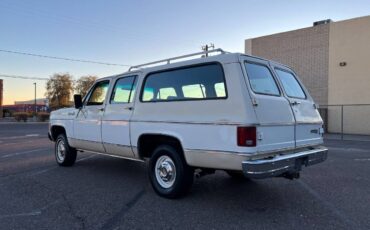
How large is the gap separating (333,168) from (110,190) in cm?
538

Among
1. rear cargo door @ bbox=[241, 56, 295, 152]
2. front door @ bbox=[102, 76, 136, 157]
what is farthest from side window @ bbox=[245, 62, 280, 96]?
front door @ bbox=[102, 76, 136, 157]

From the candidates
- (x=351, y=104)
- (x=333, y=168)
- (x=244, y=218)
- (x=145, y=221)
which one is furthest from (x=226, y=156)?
Result: (x=351, y=104)

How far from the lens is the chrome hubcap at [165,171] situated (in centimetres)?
552

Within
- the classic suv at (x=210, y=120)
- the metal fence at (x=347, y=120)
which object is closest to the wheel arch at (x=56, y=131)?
the classic suv at (x=210, y=120)

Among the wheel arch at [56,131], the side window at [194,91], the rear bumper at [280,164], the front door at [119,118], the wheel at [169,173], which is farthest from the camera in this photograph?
the wheel arch at [56,131]

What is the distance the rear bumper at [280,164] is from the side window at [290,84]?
0.99 meters

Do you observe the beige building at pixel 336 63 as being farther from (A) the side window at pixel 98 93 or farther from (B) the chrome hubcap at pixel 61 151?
(B) the chrome hubcap at pixel 61 151

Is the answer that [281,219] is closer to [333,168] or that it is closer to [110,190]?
[110,190]

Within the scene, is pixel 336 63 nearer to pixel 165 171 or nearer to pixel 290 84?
pixel 290 84

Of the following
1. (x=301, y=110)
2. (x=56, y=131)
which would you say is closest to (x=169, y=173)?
(x=301, y=110)

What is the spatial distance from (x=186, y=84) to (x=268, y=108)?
4.51ft

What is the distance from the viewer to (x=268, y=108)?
4.81 metres

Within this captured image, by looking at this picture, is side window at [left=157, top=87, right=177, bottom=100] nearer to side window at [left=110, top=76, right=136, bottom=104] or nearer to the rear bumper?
side window at [left=110, top=76, right=136, bottom=104]

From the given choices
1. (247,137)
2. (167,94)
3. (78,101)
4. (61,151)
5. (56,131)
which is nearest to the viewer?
(247,137)
